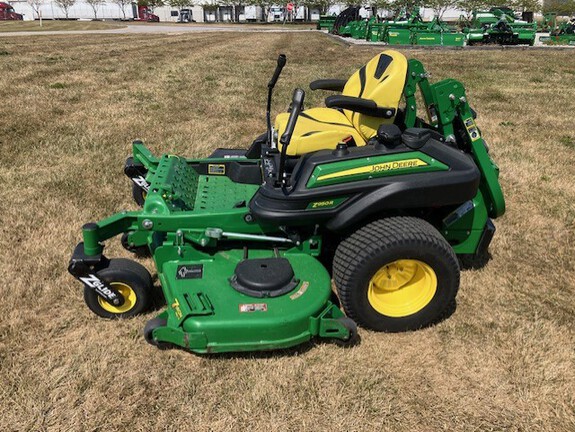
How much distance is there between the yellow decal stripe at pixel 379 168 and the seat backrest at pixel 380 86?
2.12ft

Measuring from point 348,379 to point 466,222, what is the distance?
1434 mm

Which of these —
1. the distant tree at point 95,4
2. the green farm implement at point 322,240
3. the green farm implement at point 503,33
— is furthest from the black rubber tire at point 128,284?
the distant tree at point 95,4

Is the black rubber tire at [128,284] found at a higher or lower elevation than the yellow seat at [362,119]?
lower

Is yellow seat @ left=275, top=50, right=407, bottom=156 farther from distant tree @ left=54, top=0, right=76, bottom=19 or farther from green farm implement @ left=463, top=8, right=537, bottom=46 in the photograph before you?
distant tree @ left=54, top=0, right=76, bottom=19

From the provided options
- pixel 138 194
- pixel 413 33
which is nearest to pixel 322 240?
pixel 138 194

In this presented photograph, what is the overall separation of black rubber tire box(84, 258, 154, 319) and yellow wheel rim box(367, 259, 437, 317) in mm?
1371

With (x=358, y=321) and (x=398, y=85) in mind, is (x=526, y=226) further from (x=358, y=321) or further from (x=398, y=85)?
(x=358, y=321)

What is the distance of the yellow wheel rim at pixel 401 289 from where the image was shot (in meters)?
3.11

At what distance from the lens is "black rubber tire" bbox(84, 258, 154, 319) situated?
3105 mm

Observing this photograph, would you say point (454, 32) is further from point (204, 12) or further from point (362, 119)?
point (204, 12)

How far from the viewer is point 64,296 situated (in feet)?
11.5

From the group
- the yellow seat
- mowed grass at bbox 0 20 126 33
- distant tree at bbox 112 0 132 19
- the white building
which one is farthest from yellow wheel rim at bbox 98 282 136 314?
distant tree at bbox 112 0 132 19

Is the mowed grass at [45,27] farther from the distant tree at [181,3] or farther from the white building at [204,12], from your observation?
the distant tree at [181,3]

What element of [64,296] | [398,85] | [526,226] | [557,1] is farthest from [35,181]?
[557,1]
